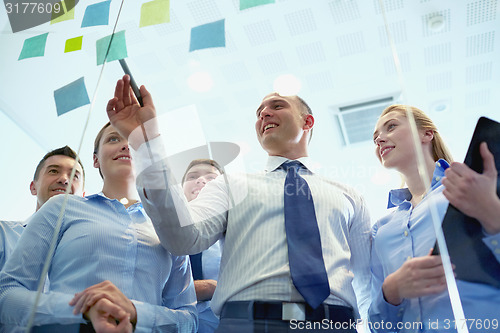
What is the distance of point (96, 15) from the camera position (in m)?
1.91

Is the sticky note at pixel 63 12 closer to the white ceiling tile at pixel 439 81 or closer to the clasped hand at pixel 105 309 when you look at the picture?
the clasped hand at pixel 105 309

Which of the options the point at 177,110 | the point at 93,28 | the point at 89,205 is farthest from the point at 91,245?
the point at 93,28

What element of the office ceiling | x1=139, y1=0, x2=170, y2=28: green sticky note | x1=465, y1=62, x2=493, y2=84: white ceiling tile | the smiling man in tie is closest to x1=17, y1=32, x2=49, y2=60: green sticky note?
the office ceiling

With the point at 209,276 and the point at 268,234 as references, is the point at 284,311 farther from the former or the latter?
the point at 209,276

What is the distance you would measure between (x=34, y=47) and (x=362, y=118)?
5.47 feet

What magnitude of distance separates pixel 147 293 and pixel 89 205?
377 millimetres

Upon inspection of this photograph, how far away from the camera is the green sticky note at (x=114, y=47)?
6.07 ft

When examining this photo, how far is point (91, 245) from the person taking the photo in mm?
1250

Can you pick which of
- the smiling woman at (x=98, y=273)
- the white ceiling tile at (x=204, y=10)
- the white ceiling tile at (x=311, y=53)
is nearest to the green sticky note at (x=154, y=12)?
the white ceiling tile at (x=204, y=10)

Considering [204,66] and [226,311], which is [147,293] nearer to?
[226,311]

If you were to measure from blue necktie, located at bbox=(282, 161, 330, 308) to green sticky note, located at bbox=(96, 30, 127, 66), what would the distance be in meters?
0.99

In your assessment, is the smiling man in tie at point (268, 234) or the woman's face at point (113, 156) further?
the woman's face at point (113, 156)

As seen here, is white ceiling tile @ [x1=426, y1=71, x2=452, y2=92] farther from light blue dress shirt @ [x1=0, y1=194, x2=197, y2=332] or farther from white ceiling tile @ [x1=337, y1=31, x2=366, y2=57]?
light blue dress shirt @ [x1=0, y1=194, x2=197, y2=332]

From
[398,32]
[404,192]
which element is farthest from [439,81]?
[404,192]
